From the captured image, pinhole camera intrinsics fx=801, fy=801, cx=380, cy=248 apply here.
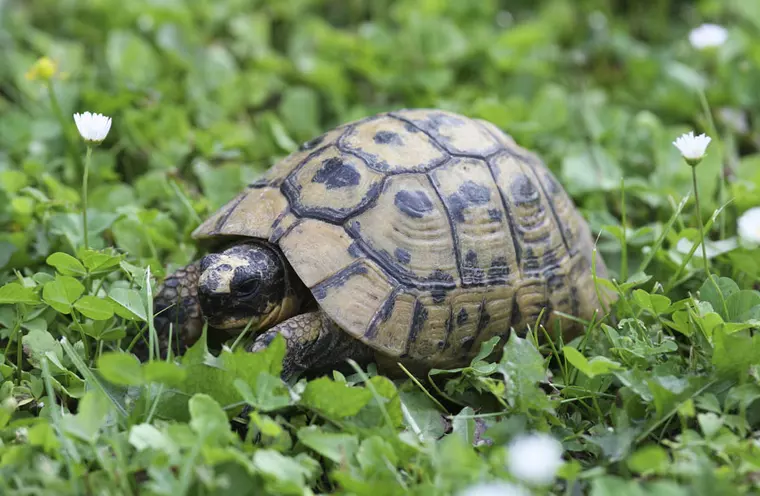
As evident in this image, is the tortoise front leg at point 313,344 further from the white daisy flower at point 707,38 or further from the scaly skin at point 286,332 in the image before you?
the white daisy flower at point 707,38

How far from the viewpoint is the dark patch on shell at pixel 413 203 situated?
2510 mm

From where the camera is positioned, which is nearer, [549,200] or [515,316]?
[515,316]

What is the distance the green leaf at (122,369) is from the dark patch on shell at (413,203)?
96 cm

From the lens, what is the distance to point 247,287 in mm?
2391

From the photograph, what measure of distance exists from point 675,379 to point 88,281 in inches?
71.4

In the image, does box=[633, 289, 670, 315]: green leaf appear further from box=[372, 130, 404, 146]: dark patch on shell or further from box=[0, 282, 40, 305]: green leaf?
box=[0, 282, 40, 305]: green leaf

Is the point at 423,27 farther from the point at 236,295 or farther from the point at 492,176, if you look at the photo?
the point at 236,295

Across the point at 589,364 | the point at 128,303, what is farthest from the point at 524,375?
the point at 128,303

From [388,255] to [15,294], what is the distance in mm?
1121

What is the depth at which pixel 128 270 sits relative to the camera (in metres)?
2.48

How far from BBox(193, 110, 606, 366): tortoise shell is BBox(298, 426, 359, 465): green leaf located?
40 cm

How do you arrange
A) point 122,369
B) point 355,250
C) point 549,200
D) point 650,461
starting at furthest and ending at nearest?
point 549,200
point 355,250
point 122,369
point 650,461

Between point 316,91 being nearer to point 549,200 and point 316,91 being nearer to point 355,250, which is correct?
point 549,200

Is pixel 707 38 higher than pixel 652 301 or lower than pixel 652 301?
higher
